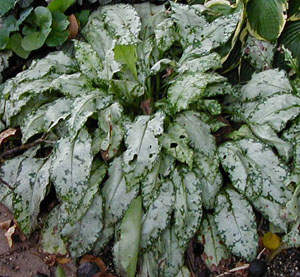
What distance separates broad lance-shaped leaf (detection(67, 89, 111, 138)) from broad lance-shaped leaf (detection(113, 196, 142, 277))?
1.94 feet

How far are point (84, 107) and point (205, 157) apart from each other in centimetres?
77

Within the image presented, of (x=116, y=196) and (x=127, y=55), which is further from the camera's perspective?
(x=127, y=55)

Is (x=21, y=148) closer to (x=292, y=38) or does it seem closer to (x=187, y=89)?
(x=187, y=89)

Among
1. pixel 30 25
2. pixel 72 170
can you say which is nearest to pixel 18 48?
pixel 30 25

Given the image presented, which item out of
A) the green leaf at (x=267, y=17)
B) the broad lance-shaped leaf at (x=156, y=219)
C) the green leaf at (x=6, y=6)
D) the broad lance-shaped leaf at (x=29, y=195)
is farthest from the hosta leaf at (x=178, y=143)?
the green leaf at (x=6, y=6)

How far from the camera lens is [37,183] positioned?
3.27 m

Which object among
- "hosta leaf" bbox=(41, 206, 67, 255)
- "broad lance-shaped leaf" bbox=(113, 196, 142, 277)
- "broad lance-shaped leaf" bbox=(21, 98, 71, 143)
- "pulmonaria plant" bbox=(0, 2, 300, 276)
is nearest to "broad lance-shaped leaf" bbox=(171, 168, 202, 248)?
Result: "pulmonaria plant" bbox=(0, 2, 300, 276)

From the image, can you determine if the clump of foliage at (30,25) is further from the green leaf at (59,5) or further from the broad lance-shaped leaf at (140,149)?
the broad lance-shaped leaf at (140,149)

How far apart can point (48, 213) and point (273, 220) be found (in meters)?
1.34

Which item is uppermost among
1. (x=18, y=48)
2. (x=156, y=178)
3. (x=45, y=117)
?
(x=18, y=48)

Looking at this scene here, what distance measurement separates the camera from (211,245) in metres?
3.17

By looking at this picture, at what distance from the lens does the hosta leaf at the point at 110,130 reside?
3254 mm

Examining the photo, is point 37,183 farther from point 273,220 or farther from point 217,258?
point 273,220

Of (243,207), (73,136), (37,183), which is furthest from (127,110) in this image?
(243,207)
